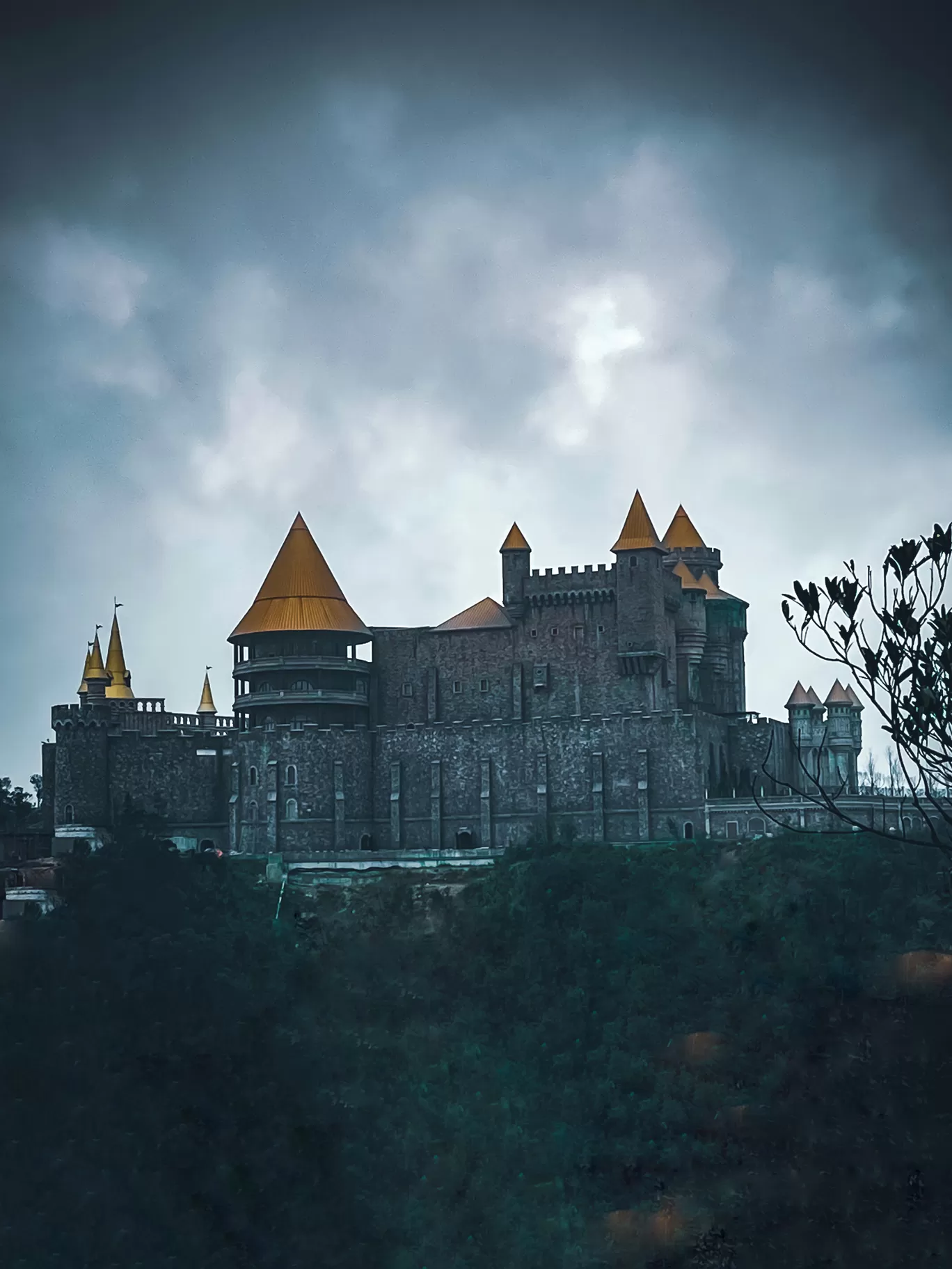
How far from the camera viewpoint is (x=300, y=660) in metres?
80.2

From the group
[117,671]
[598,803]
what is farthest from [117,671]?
[598,803]

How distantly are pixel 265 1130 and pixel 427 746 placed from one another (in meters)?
23.9

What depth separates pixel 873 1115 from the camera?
50.8 m

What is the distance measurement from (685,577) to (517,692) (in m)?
9.14

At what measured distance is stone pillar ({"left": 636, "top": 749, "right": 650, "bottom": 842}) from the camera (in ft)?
243

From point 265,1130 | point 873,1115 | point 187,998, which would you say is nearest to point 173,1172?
point 265,1130

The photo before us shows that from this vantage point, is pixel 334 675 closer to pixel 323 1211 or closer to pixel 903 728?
pixel 323 1211

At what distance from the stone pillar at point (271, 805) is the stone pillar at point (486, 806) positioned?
7.80 m

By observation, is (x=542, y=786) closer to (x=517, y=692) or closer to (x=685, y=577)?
(x=517, y=692)

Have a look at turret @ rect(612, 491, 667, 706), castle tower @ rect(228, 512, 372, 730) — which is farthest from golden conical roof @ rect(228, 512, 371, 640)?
turret @ rect(612, 491, 667, 706)

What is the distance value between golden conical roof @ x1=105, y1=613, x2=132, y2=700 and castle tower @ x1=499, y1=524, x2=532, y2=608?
676 inches

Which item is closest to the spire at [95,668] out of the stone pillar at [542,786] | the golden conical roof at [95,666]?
the golden conical roof at [95,666]

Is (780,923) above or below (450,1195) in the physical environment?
above

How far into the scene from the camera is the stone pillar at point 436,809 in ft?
251
